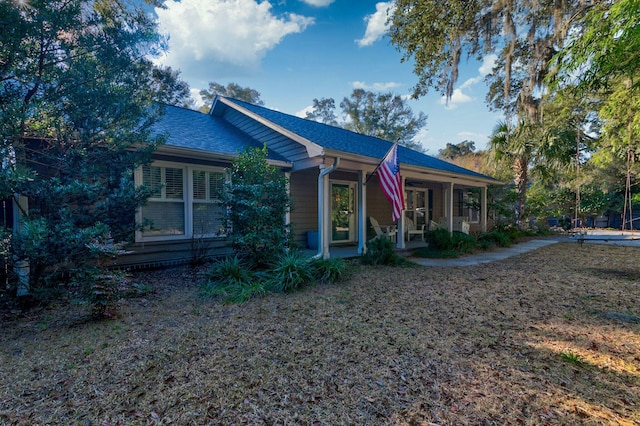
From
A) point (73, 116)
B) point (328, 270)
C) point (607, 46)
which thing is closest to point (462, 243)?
point (328, 270)

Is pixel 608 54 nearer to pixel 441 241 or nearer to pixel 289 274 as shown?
pixel 289 274

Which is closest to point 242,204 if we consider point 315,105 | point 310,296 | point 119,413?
point 310,296

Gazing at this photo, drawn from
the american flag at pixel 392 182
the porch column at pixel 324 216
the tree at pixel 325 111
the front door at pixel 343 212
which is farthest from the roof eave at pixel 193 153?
the tree at pixel 325 111

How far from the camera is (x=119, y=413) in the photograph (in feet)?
6.88

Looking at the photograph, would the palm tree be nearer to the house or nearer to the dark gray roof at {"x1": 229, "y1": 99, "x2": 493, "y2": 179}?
the dark gray roof at {"x1": 229, "y1": 99, "x2": 493, "y2": 179}

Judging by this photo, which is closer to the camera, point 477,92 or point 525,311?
point 525,311

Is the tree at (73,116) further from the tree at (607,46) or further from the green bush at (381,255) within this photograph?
the tree at (607,46)

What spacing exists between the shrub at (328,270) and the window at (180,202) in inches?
76.2

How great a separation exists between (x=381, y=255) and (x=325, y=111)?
2892cm

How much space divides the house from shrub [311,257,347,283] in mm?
1035

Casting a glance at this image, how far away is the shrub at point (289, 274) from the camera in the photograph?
Result: 16.7ft

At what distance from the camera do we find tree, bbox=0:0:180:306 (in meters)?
3.61

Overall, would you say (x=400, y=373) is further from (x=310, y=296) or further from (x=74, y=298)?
(x=74, y=298)

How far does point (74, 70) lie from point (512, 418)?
579cm
